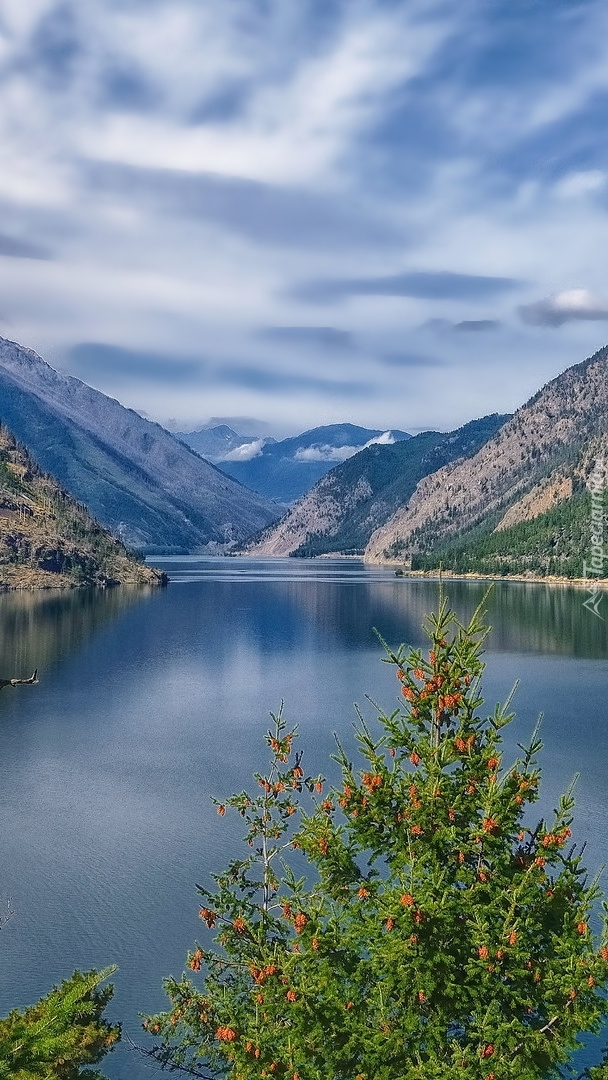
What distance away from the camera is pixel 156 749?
74.6 meters

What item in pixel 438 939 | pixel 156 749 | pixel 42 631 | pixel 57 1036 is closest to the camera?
pixel 438 939

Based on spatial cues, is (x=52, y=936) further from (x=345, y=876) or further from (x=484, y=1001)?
(x=484, y=1001)

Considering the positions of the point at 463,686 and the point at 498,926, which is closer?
the point at 498,926

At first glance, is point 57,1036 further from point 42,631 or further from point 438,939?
point 42,631

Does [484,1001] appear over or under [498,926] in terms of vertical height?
under

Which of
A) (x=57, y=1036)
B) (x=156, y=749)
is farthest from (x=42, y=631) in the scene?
(x=57, y=1036)

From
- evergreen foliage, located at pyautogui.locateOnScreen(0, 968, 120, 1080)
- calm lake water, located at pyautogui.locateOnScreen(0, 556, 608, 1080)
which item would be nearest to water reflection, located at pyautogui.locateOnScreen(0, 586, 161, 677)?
calm lake water, located at pyautogui.locateOnScreen(0, 556, 608, 1080)

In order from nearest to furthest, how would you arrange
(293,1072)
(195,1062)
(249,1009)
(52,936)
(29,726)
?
1. (293,1072)
2. (249,1009)
3. (195,1062)
4. (52,936)
5. (29,726)

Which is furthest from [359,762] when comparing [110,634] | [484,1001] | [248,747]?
[110,634]

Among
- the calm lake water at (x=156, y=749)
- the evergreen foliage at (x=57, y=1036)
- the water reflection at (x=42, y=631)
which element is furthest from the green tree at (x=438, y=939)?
the water reflection at (x=42, y=631)

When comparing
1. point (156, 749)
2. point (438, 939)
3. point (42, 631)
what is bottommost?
point (156, 749)

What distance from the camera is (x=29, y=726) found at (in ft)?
267

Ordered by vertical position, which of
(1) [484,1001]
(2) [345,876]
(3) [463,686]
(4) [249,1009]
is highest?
(3) [463,686]

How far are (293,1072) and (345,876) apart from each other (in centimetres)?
424
